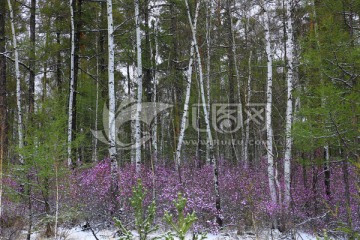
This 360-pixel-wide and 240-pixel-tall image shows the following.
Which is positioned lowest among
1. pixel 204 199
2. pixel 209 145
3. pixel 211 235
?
pixel 211 235

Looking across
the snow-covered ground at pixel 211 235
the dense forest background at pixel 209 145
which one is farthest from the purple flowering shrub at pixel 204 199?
the snow-covered ground at pixel 211 235

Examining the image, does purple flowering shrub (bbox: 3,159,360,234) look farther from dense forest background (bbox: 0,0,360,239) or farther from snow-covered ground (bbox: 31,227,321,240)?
snow-covered ground (bbox: 31,227,321,240)

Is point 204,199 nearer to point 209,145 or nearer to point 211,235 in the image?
point 211,235

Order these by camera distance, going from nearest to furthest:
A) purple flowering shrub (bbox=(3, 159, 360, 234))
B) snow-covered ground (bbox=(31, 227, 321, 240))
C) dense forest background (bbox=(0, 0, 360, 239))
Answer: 1. dense forest background (bbox=(0, 0, 360, 239))
2. snow-covered ground (bbox=(31, 227, 321, 240))
3. purple flowering shrub (bbox=(3, 159, 360, 234))

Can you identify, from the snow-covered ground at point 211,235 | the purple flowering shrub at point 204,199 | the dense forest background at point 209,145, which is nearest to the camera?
the dense forest background at point 209,145

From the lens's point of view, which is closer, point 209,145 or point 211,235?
point 211,235

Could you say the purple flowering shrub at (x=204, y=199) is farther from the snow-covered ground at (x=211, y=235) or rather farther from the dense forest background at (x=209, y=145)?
the snow-covered ground at (x=211, y=235)

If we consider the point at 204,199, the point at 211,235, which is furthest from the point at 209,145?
the point at 211,235

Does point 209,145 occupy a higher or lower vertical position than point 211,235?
higher

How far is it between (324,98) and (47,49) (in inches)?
335

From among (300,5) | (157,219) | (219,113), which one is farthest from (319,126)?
(219,113)

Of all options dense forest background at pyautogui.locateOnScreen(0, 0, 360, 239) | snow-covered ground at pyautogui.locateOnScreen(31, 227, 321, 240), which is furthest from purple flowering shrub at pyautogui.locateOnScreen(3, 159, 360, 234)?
snow-covered ground at pyautogui.locateOnScreen(31, 227, 321, 240)

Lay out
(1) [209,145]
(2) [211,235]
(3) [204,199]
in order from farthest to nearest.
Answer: (1) [209,145]
(3) [204,199]
(2) [211,235]

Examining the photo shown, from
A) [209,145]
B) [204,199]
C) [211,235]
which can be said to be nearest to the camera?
[211,235]
